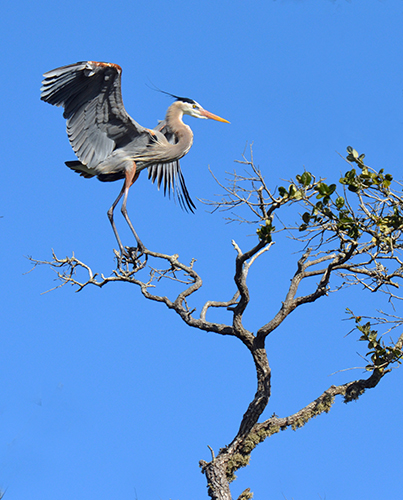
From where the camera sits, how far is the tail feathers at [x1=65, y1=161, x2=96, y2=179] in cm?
701

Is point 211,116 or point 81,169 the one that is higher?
point 211,116

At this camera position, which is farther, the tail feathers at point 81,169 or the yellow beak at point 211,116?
the yellow beak at point 211,116

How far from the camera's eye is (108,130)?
22.8 ft

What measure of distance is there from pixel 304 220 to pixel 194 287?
4.46 feet

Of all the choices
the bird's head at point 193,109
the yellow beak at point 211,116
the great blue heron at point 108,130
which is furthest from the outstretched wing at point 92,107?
the yellow beak at point 211,116

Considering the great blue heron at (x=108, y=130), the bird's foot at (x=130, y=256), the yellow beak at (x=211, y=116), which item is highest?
the yellow beak at (x=211, y=116)

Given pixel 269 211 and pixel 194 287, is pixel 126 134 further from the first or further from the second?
pixel 269 211

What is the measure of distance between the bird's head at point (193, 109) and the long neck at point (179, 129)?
0.06m

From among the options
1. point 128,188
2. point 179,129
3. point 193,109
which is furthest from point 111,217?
point 193,109

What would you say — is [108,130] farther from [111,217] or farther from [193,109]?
[193,109]

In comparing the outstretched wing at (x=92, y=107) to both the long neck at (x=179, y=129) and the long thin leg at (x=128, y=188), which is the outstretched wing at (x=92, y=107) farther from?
the long neck at (x=179, y=129)

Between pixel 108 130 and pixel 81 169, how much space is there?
569 mm

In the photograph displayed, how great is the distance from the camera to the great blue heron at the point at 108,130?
6324 millimetres

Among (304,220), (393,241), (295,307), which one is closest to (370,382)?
(295,307)
